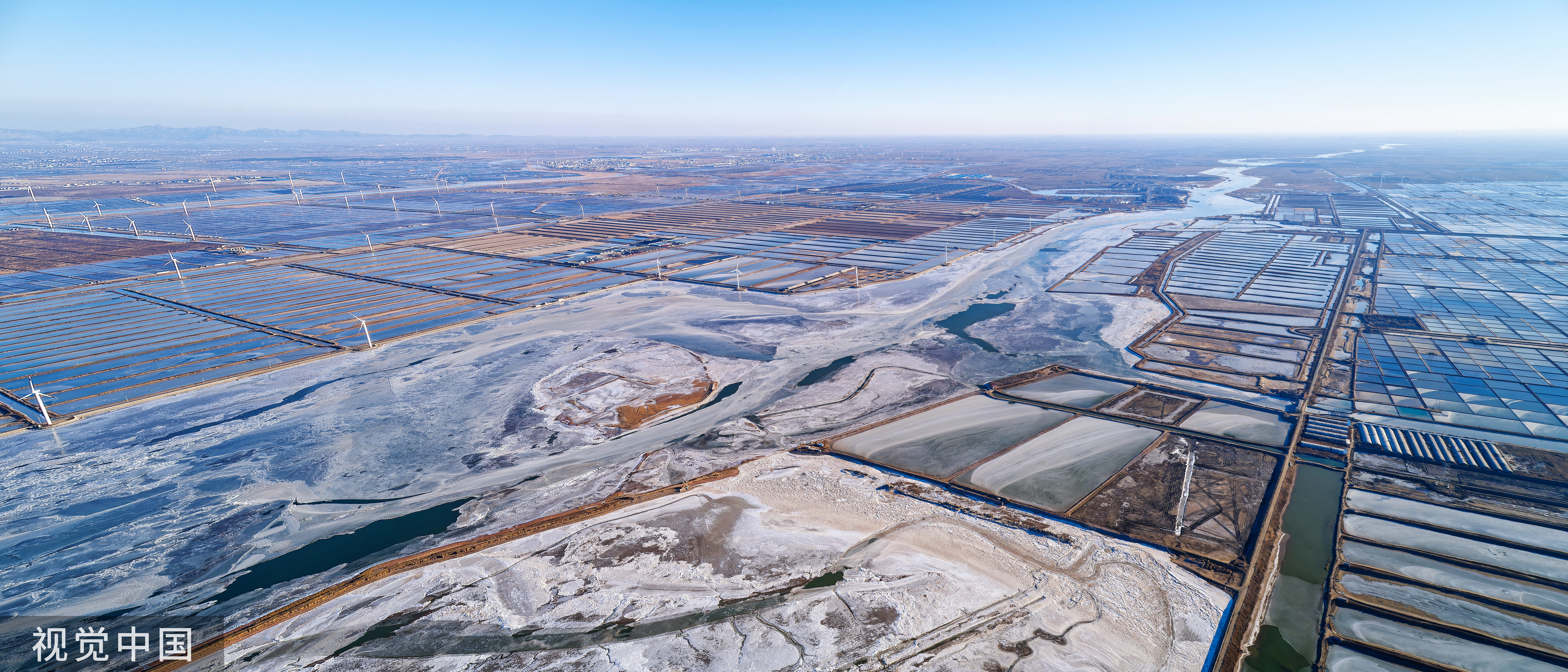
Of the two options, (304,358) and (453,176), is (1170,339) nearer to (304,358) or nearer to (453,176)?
(304,358)

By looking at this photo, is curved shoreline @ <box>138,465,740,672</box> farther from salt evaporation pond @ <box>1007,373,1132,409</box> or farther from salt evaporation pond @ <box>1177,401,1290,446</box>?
salt evaporation pond @ <box>1177,401,1290,446</box>

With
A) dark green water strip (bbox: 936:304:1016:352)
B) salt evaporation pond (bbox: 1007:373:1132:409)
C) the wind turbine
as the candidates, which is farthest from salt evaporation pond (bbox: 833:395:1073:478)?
the wind turbine

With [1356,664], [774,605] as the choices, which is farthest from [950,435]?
[1356,664]

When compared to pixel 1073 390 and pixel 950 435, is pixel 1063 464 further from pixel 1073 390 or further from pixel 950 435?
pixel 1073 390

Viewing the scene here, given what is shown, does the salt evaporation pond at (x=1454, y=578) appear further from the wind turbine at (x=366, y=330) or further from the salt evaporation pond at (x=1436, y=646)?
the wind turbine at (x=366, y=330)

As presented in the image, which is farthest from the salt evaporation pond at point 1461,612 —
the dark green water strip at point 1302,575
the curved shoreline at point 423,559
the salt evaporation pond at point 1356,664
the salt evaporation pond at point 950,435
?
the curved shoreline at point 423,559
